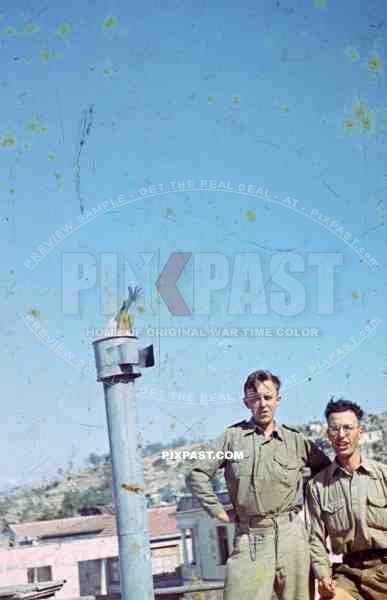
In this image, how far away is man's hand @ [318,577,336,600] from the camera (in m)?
3.33

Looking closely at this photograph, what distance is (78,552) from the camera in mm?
11984

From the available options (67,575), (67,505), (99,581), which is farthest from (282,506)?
(67,575)

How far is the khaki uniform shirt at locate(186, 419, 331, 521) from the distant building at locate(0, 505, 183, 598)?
5695mm

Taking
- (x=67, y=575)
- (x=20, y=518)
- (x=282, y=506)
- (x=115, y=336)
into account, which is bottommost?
(x=67, y=575)

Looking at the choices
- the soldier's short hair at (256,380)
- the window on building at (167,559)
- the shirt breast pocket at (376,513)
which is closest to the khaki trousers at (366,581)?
the shirt breast pocket at (376,513)

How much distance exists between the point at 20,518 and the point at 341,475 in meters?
9.76

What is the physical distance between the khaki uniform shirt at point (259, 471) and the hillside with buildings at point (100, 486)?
4.7 inches

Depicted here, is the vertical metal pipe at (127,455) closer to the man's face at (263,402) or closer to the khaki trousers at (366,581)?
the man's face at (263,402)

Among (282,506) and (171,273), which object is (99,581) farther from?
(282,506)

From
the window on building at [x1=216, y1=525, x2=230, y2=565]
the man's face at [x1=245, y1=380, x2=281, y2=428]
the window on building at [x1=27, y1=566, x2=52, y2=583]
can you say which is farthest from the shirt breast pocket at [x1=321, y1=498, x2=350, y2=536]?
the window on building at [x1=27, y1=566, x2=52, y2=583]

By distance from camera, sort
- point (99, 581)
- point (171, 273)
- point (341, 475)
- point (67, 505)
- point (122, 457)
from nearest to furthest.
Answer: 1. point (341, 475)
2. point (122, 457)
3. point (171, 273)
4. point (99, 581)
5. point (67, 505)

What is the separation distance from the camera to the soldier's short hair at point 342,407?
11.1 feet

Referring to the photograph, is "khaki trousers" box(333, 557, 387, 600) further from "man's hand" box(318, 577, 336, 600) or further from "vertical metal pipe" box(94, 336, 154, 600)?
"vertical metal pipe" box(94, 336, 154, 600)

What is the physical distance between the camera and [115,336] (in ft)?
13.3
